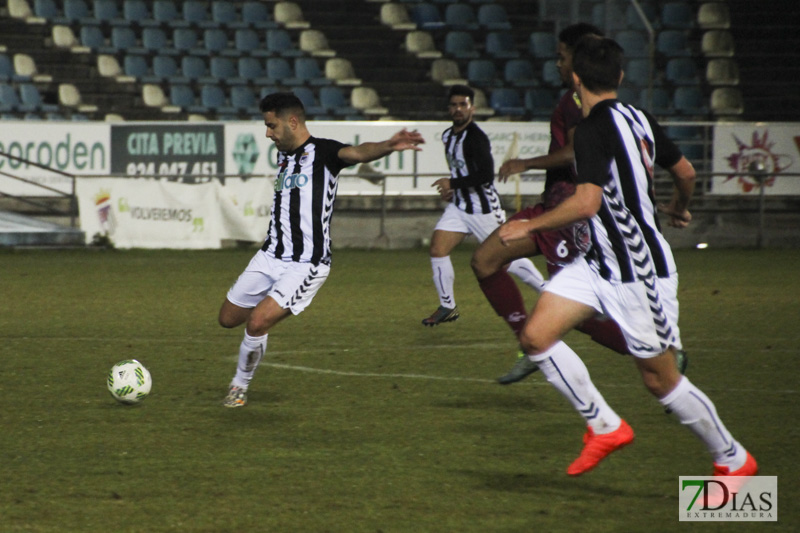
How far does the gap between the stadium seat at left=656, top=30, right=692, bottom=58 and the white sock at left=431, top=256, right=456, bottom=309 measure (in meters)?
16.9

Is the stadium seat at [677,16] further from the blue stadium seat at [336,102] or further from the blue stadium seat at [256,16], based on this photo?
the blue stadium seat at [256,16]

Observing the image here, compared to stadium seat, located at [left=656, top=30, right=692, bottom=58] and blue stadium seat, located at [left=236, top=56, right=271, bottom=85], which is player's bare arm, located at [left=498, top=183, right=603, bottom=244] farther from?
stadium seat, located at [left=656, top=30, right=692, bottom=58]

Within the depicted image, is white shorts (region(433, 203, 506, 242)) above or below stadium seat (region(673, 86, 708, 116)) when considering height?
below

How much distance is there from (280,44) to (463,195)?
15.8 meters

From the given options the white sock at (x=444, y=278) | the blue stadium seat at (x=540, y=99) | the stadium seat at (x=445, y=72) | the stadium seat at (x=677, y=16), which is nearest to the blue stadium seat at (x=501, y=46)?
the stadium seat at (x=445, y=72)

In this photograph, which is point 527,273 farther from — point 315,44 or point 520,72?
point 315,44

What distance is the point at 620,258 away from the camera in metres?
4.30

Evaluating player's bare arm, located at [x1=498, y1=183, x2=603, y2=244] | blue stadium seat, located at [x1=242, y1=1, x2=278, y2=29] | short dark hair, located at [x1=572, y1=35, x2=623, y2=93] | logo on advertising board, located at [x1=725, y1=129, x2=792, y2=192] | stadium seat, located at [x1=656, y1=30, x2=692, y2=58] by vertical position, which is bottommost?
logo on advertising board, located at [x1=725, y1=129, x2=792, y2=192]

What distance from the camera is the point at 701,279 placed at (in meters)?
13.5

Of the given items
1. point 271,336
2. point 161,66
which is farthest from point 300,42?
point 271,336

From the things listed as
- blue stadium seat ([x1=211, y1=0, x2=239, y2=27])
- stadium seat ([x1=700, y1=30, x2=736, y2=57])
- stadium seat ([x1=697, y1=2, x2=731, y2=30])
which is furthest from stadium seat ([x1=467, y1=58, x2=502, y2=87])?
blue stadium seat ([x1=211, y1=0, x2=239, y2=27])

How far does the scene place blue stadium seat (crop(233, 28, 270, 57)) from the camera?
23891 mm

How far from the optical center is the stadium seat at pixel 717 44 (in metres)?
24.5

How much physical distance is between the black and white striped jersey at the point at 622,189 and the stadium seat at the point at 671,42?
69.9 feet
